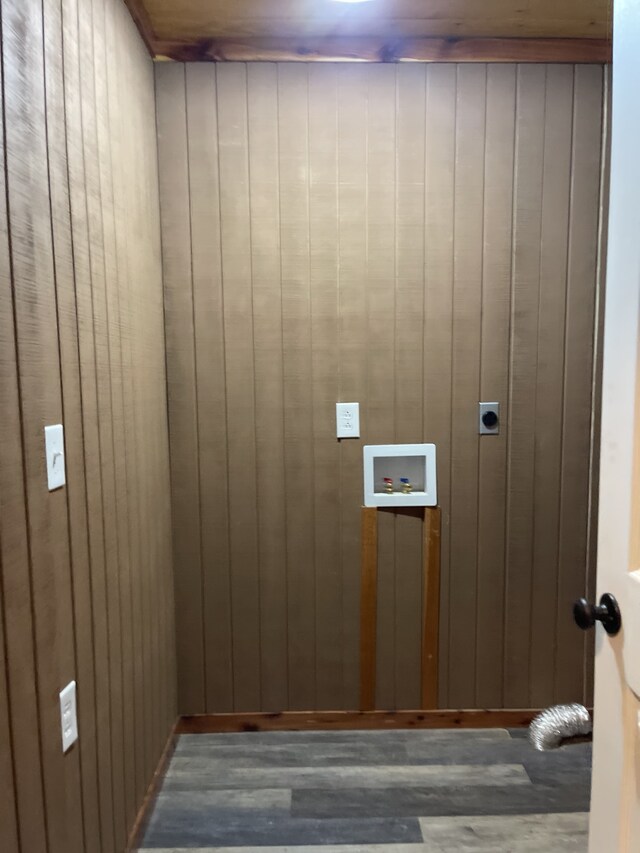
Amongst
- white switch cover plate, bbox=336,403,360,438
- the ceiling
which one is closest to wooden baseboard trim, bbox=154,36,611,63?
the ceiling

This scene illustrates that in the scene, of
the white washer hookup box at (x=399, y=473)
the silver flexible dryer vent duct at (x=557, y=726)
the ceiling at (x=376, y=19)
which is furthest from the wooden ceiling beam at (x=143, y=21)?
the silver flexible dryer vent duct at (x=557, y=726)

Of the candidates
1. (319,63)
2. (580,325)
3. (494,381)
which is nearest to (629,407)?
(494,381)

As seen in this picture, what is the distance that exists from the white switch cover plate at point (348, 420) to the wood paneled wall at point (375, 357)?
0.03 m

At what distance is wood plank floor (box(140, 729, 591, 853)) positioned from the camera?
4.91ft

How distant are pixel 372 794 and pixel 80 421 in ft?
5.02

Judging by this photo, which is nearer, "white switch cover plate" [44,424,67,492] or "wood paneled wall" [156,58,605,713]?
"white switch cover plate" [44,424,67,492]

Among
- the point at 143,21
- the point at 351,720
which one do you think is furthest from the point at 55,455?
the point at 351,720

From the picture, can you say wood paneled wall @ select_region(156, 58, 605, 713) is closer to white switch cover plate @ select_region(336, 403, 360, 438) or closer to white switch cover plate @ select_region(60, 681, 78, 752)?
white switch cover plate @ select_region(336, 403, 360, 438)

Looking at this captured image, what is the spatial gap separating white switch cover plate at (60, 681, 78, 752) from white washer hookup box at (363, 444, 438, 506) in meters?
1.13

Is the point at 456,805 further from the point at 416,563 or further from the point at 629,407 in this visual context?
the point at 629,407

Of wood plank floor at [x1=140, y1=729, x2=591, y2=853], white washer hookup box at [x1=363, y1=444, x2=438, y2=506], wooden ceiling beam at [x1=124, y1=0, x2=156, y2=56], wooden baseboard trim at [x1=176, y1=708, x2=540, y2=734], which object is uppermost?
wooden ceiling beam at [x1=124, y1=0, x2=156, y2=56]

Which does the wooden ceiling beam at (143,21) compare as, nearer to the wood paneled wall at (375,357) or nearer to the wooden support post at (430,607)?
the wood paneled wall at (375,357)

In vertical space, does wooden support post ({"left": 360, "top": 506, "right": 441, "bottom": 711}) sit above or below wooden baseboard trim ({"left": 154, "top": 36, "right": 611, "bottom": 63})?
below

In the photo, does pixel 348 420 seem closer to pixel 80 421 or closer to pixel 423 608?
pixel 423 608
